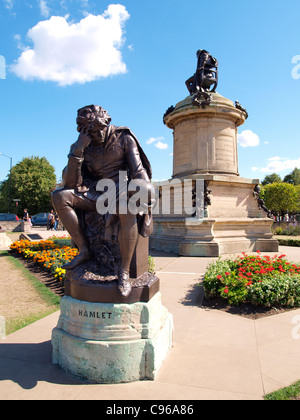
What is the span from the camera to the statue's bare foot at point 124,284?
311 centimetres

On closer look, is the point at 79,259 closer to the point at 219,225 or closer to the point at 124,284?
the point at 124,284

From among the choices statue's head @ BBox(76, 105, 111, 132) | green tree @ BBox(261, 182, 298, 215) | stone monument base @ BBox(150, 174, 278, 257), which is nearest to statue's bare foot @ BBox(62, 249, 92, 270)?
statue's head @ BBox(76, 105, 111, 132)

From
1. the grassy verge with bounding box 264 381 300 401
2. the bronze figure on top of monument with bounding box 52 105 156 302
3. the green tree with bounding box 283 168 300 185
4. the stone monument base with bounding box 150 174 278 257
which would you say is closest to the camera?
the grassy verge with bounding box 264 381 300 401

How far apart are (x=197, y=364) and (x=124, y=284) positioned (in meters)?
1.24

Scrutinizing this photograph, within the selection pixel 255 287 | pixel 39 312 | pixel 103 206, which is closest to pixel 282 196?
pixel 255 287

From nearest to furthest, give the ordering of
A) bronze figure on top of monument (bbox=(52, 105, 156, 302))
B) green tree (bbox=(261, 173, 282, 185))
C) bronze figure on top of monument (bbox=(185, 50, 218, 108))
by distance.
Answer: bronze figure on top of monument (bbox=(52, 105, 156, 302)) → bronze figure on top of monument (bbox=(185, 50, 218, 108)) → green tree (bbox=(261, 173, 282, 185))

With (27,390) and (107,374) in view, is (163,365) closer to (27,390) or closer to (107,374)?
(107,374)

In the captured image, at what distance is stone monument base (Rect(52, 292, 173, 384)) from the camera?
9.71ft

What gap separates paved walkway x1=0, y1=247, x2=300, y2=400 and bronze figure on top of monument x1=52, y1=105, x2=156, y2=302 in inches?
35.6

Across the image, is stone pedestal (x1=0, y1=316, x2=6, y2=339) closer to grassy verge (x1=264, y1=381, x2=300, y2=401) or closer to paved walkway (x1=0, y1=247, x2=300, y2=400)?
paved walkway (x1=0, y1=247, x2=300, y2=400)

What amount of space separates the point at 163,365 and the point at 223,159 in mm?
10669

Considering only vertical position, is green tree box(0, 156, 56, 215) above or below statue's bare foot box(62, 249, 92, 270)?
above

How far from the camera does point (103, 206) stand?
11.6ft
